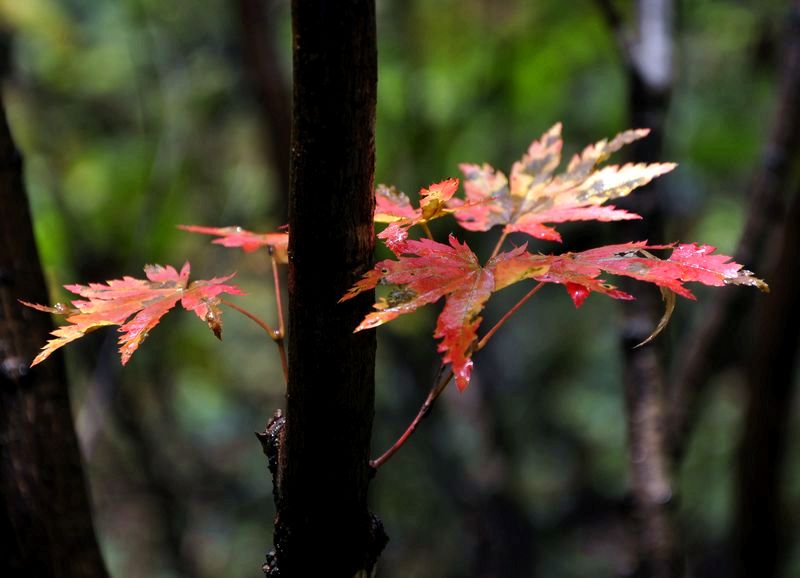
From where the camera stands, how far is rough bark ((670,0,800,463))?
57.6 inches

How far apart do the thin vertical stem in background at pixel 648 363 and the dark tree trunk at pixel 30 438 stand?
2.75ft

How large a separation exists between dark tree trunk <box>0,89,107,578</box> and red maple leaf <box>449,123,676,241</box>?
474 mm

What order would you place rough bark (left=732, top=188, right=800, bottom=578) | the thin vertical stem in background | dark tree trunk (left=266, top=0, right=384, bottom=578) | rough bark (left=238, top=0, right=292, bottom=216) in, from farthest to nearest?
rough bark (left=238, top=0, right=292, bottom=216) < rough bark (left=732, top=188, right=800, bottom=578) < the thin vertical stem in background < dark tree trunk (left=266, top=0, right=384, bottom=578)

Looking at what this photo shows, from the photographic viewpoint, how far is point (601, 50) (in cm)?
254

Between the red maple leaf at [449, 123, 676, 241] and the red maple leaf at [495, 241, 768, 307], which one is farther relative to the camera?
the red maple leaf at [449, 123, 676, 241]

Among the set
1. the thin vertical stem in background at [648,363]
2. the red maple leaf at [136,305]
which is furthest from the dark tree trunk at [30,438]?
Result: the thin vertical stem in background at [648,363]

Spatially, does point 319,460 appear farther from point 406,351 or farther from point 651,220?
point 406,351

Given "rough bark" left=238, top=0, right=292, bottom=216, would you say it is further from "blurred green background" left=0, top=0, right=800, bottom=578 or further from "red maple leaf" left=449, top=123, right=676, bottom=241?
"red maple leaf" left=449, top=123, right=676, bottom=241

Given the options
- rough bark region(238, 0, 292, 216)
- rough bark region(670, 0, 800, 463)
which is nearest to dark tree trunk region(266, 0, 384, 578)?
rough bark region(670, 0, 800, 463)

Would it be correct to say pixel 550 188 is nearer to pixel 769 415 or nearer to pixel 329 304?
pixel 329 304

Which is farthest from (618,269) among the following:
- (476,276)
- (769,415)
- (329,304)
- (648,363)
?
(769,415)

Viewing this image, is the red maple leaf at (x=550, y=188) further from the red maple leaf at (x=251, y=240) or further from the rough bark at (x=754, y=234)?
the rough bark at (x=754, y=234)

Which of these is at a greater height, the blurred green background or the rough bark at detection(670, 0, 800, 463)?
the blurred green background

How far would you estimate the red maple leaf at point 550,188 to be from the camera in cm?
67
